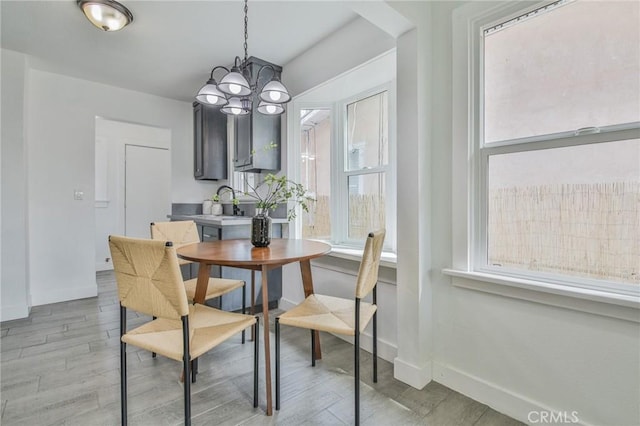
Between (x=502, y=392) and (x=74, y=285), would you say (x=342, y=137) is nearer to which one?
(x=502, y=392)

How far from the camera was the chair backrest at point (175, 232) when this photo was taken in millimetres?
2232

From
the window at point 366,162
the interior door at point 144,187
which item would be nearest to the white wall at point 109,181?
the interior door at point 144,187

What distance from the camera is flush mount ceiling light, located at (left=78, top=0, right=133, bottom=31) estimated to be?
6.43 feet

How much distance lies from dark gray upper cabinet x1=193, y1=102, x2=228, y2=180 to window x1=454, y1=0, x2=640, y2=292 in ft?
10.3

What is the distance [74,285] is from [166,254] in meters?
3.24

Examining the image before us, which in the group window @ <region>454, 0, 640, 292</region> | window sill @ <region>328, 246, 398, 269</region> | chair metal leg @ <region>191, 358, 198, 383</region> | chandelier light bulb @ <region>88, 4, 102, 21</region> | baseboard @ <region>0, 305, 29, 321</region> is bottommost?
chair metal leg @ <region>191, 358, 198, 383</region>

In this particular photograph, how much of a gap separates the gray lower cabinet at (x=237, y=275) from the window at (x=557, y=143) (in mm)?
1961

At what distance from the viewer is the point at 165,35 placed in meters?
2.43

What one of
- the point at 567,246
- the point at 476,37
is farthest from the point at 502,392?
the point at 476,37

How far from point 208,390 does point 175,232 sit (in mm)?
1196

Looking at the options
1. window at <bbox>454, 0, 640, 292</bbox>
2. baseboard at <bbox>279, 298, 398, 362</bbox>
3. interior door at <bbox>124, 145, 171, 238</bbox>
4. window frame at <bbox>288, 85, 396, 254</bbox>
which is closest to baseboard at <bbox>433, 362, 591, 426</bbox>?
baseboard at <bbox>279, 298, 398, 362</bbox>

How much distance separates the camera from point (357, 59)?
7.09 ft

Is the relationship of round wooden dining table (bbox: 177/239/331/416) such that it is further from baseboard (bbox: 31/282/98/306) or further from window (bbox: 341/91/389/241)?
baseboard (bbox: 31/282/98/306)

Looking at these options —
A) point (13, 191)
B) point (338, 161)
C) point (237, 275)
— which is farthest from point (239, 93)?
point (13, 191)
